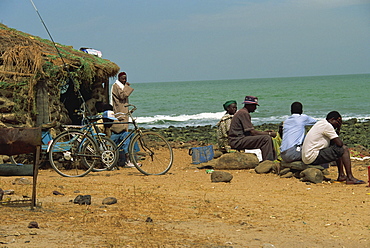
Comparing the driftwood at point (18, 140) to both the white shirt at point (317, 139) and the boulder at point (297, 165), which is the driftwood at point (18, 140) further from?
the boulder at point (297, 165)

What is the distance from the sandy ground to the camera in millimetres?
4922

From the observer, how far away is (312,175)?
8.37 m

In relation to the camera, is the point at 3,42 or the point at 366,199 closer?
the point at 366,199

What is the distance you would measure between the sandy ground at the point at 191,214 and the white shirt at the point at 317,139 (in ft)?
1.65

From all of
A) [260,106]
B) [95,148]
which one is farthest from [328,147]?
[260,106]

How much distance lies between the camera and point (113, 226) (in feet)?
17.5

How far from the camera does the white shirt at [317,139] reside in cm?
819

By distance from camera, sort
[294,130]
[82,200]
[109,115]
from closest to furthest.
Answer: [82,200] → [294,130] → [109,115]

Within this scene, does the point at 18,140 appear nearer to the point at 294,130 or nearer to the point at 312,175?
the point at 312,175

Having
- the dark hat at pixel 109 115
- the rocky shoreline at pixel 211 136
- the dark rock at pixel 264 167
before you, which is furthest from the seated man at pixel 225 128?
the rocky shoreline at pixel 211 136

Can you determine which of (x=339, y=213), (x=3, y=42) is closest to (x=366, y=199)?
(x=339, y=213)

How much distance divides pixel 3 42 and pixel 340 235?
24.8ft

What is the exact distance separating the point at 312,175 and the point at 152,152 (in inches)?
111

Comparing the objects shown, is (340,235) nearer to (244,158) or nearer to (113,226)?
(113,226)
